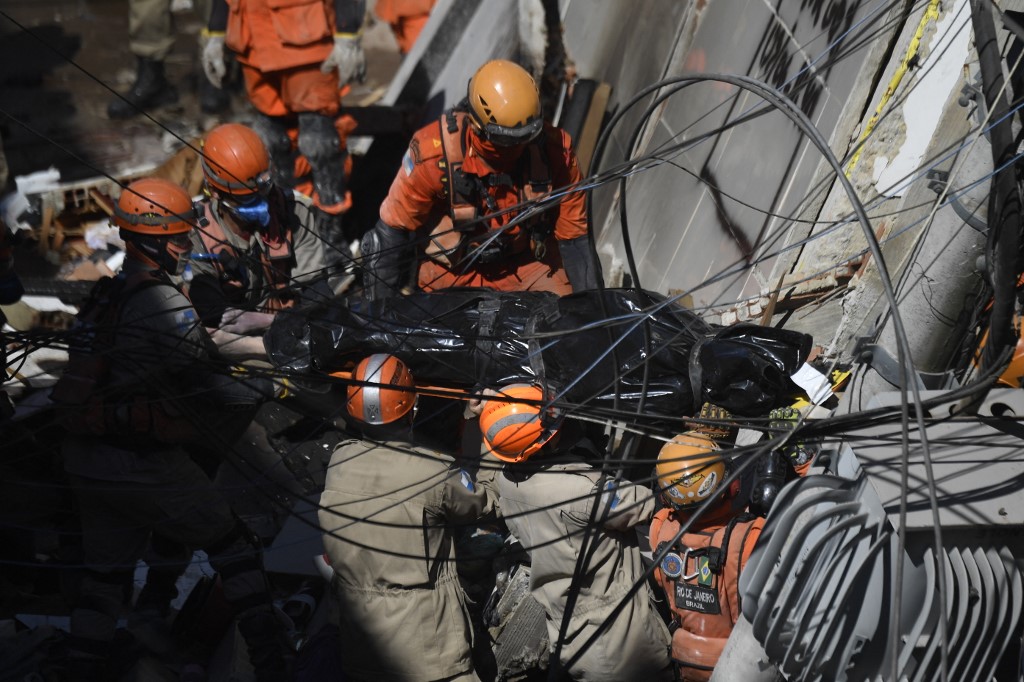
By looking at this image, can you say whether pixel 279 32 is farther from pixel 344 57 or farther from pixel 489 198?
pixel 489 198

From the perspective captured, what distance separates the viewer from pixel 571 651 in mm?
4074

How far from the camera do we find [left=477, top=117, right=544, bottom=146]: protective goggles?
16.6 ft

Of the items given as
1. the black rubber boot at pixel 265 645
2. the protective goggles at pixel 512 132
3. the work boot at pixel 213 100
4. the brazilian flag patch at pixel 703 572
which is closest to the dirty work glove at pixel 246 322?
the black rubber boot at pixel 265 645

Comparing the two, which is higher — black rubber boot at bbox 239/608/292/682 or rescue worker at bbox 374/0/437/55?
rescue worker at bbox 374/0/437/55

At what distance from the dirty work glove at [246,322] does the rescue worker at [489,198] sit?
2.19 feet

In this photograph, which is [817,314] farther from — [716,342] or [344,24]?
[344,24]

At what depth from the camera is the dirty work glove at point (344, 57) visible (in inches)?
280

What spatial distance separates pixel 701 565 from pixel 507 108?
2.68 m

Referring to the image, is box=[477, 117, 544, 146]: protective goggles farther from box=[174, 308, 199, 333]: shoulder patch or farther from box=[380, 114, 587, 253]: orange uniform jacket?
box=[174, 308, 199, 333]: shoulder patch

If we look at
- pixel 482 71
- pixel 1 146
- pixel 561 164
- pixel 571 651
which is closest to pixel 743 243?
pixel 561 164

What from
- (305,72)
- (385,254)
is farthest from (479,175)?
(305,72)

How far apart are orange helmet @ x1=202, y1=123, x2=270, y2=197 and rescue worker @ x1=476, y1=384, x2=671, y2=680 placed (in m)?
2.42

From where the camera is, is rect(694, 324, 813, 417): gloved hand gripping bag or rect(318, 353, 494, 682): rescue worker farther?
rect(694, 324, 813, 417): gloved hand gripping bag

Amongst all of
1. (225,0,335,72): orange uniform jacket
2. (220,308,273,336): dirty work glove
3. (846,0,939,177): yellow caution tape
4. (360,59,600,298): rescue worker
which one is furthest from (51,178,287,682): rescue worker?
(846,0,939,177): yellow caution tape
